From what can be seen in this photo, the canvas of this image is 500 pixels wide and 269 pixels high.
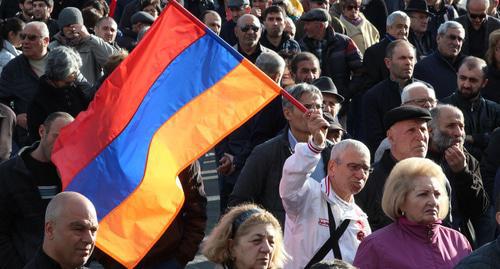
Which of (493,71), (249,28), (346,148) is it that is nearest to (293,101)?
(346,148)

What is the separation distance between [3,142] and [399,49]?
380 centimetres

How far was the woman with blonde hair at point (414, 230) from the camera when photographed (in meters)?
7.98

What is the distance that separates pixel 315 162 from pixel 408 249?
0.90m

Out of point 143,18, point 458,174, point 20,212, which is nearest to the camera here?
point 20,212

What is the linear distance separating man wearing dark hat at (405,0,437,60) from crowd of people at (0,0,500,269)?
22.3 inches

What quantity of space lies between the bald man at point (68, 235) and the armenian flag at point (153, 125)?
43.9 inches

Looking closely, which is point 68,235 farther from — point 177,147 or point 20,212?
point 20,212

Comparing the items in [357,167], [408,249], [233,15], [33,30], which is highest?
[357,167]

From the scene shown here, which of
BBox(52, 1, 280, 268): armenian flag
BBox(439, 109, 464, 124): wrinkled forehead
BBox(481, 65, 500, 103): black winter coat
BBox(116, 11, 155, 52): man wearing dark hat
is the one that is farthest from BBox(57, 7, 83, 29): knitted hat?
BBox(439, 109, 464, 124): wrinkled forehead

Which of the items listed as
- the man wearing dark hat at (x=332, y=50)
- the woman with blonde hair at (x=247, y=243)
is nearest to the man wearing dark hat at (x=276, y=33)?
the man wearing dark hat at (x=332, y=50)

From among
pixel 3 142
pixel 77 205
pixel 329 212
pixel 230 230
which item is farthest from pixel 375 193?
pixel 3 142

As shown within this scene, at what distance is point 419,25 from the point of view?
1675 centimetres

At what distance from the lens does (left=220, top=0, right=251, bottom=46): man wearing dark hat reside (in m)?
17.4

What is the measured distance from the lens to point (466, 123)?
12.4 meters
